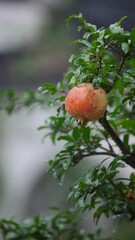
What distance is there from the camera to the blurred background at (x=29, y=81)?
9.21 feet

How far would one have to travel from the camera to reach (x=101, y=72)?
2.36 ft

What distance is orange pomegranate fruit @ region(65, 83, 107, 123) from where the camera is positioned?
69 centimetres

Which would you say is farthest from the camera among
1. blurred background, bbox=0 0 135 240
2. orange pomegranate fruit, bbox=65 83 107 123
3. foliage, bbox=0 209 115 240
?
blurred background, bbox=0 0 135 240

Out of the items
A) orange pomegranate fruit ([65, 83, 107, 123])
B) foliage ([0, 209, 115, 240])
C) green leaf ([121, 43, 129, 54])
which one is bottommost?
foliage ([0, 209, 115, 240])

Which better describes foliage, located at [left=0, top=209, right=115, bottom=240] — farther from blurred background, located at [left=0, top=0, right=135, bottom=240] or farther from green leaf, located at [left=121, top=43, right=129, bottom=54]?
blurred background, located at [left=0, top=0, right=135, bottom=240]

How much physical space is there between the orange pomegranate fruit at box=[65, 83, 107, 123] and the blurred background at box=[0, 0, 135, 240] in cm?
188

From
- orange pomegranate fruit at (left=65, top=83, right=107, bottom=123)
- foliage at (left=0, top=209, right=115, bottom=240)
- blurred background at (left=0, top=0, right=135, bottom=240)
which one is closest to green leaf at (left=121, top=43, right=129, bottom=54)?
orange pomegranate fruit at (left=65, top=83, right=107, bottom=123)

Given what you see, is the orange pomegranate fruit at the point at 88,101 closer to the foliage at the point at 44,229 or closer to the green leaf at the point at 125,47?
the green leaf at the point at 125,47

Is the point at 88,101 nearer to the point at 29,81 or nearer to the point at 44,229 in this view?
the point at 44,229

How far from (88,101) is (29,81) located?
2.18m

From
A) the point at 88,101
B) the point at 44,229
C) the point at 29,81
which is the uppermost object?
the point at 29,81

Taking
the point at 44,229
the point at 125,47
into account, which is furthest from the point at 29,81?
the point at 125,47

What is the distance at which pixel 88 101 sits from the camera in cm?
70

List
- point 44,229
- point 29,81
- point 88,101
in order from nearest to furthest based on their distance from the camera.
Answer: point 88,101 < point 44,229 < point 29,81
